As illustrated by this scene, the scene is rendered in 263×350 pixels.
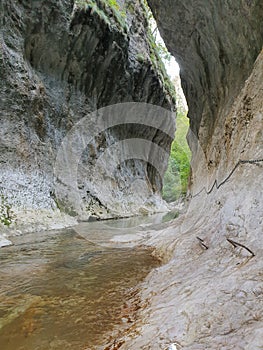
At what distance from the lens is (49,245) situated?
7.05 metres

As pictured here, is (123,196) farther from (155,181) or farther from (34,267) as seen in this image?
(34,267)

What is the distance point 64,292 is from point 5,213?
6.21m

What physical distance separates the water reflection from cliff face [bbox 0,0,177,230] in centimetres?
474

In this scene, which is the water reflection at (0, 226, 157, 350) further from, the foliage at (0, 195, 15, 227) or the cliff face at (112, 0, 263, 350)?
the foliage at (0, 195, 15, 227)

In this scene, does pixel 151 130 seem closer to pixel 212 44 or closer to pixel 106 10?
pixel 106 10

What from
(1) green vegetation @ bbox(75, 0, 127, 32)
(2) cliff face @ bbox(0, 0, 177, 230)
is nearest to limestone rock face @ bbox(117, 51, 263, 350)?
(2) cliff face @ bbox(0, 0, 177, 230)

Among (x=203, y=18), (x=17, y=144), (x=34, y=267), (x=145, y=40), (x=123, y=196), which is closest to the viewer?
(x=34, y=267)

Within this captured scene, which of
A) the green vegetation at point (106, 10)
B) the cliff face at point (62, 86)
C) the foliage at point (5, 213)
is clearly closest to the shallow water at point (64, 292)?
the foliage at point (5, 213)

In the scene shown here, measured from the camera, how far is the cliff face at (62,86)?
35.9ft

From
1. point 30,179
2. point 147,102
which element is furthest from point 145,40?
point 30,179

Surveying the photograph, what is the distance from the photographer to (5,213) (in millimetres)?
9016

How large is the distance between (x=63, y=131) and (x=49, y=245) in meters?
8.37

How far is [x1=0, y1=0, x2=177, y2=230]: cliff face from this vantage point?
10930mm

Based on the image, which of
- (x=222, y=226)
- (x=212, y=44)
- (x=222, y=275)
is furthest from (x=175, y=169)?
(x=222, y=275)
